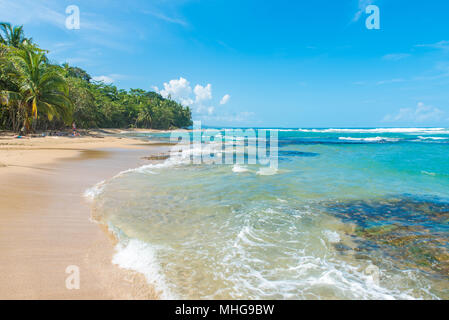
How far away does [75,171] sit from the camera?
974 cm

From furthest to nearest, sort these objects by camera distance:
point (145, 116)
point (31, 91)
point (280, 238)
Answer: point (145, 116), point (31, 91), point (280, 238)

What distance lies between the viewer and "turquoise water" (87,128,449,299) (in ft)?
10.1

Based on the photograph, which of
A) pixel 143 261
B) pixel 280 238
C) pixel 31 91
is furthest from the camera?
pixel 31 91

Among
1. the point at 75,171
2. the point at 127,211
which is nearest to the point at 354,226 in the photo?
the point at 127,211

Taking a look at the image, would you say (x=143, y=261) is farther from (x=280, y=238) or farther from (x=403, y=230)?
(x=403, y=230)

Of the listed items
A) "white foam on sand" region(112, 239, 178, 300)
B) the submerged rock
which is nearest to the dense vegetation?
"white foam on sand" region(112, 239, 178, 300)

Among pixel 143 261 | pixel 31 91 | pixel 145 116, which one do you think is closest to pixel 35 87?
pixel 31 91

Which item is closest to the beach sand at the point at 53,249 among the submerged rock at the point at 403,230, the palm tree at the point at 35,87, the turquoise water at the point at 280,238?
the turquoise water at the point at 280,238

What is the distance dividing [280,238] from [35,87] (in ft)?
97.9

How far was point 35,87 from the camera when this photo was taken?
78.6 feet

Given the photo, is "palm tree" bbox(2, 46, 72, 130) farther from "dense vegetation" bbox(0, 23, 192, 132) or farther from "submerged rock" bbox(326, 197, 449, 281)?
"submerged rock" bbox(326, 197, 449, 281)

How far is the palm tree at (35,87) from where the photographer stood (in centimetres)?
2338

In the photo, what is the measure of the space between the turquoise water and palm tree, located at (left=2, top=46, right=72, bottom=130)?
23095 millimetres
